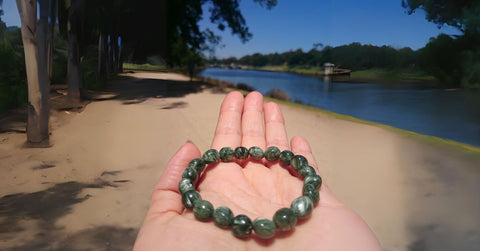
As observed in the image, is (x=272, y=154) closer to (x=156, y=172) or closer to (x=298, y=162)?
(x=298, y=162)

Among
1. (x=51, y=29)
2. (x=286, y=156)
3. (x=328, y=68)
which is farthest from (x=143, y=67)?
(x=328, y=68)

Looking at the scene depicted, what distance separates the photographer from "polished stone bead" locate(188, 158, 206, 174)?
3.28 ft

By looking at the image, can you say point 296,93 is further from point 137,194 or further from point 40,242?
point 40,242

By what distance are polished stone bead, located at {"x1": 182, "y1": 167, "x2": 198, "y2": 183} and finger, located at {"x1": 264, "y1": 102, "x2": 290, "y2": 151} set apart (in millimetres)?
430

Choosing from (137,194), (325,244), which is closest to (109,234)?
(137,194)

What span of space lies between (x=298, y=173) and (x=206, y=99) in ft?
2.29

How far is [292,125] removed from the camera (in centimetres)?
161

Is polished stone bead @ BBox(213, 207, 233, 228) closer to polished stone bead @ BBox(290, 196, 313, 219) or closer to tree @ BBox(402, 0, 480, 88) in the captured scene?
polished stone bead @ BBox(290, 196, 313, 219)

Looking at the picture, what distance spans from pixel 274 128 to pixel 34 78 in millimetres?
957

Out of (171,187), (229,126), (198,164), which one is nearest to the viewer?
(171,187)

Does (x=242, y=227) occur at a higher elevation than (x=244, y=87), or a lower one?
lower

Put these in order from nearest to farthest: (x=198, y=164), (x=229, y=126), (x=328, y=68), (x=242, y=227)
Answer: (x=242, y=227) → (x=198, y=164) → (x=229, y=126) → (x=328, y=68)

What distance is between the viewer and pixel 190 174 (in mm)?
957

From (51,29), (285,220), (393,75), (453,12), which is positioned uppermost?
(453,12)
